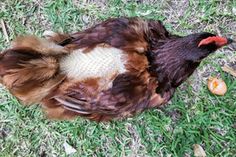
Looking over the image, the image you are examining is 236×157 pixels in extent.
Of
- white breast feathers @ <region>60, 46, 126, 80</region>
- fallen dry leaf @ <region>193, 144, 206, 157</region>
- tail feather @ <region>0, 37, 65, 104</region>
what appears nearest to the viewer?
tail feather @ <region>0, 37, 65, 104</region>

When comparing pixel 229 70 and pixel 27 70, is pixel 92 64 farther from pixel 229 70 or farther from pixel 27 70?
pixel 229 70

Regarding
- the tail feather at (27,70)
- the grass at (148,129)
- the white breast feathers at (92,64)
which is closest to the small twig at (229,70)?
the grass at (148,129)

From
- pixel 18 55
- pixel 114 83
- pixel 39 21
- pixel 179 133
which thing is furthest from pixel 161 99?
pixel 39 21

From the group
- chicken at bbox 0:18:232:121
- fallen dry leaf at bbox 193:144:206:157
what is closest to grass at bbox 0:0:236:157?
fallen dry leaf at bbox 193:144:206:157

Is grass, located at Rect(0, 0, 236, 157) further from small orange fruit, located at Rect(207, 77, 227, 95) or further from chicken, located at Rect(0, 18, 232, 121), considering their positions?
chicken, located at Rect(0, 18, 232, 121)

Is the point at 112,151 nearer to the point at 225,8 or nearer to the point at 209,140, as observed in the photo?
the point at 209,140

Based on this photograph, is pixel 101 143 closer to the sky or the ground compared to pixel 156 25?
closer to the ground

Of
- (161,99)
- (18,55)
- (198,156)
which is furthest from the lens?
(198,156)
